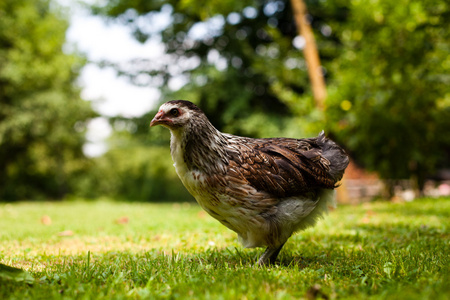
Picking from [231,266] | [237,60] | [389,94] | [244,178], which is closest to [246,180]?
[244,178]

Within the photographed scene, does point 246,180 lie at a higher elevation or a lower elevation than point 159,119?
lower

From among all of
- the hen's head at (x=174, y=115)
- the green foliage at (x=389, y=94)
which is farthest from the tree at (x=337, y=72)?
the hen's head at (x=174, y=115)

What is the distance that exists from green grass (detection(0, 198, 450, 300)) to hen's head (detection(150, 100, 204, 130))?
3.83 ft

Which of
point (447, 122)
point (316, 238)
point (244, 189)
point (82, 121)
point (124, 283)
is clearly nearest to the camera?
point (124, 283)

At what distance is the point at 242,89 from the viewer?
13.8 meters

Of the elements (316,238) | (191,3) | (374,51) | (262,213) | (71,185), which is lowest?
(71,185)

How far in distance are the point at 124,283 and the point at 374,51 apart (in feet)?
30.3

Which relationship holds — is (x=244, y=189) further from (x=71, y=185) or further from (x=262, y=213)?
(x=71, y=185)

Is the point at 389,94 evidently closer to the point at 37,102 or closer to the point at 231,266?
the point at 231,266

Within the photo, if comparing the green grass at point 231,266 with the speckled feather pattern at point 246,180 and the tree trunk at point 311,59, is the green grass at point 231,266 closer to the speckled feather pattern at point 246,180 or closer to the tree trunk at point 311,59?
the speckled feather pattern at point 246,180

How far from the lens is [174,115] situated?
305 cm

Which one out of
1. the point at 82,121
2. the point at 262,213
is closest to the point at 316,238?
the point at 262,213

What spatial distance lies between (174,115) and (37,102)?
17268 millimetres

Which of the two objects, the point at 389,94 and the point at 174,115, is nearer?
the point at 174,115
